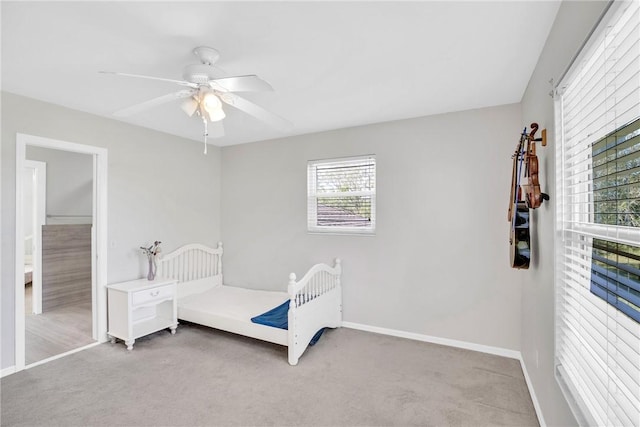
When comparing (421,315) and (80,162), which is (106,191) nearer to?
(80,162)

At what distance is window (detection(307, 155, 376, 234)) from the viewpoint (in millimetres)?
3651

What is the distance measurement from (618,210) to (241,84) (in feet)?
5.97

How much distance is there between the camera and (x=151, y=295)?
10.9ft

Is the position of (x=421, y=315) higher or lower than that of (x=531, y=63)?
lower

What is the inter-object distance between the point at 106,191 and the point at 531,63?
407cm

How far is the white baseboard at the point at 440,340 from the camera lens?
294 cm

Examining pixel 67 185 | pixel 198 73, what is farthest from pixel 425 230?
pixel 67 185

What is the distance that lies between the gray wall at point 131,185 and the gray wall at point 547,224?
3938mm

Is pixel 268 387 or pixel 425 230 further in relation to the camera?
pixel 425 230

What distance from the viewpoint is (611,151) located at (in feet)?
3.64

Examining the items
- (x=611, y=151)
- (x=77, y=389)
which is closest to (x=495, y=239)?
(x=611, y=151)

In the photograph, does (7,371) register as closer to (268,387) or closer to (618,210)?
(268,387)

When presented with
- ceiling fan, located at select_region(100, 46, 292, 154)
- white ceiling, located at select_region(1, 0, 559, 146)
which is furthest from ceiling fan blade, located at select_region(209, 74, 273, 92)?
white ceiling, located at select_region(1, 0, 559, 146)

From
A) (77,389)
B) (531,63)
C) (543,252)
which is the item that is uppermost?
(531,63)
